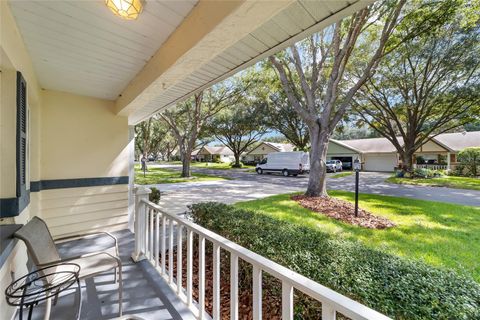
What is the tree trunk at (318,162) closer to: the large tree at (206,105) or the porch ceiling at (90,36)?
the porch ceiling at (90,36)

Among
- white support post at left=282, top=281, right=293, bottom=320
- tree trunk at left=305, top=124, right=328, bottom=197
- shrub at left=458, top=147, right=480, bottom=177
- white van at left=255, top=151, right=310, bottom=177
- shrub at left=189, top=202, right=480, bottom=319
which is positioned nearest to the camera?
white support post at left=282, top=281, right=293, bottom=320

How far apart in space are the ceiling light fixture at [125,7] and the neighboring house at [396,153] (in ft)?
71.4

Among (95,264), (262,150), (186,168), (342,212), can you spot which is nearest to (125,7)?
(95,264)

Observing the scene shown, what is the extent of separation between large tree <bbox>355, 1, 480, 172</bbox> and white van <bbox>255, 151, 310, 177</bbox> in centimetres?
566

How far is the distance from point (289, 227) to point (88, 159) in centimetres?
366

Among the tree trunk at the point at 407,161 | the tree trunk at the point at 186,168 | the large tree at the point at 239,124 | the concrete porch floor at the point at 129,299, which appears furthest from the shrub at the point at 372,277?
the large tree at the point at 239,124

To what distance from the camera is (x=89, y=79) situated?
324cm

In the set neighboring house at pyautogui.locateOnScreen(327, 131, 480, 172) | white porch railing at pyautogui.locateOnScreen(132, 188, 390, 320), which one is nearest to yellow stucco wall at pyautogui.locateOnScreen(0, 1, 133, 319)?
white porch railing at pyautogui.locateOnScreen(132, 188, 390, 320)

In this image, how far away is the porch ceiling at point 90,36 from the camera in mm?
1750

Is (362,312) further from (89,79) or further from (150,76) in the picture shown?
(89,79)

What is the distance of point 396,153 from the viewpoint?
24.1 metres

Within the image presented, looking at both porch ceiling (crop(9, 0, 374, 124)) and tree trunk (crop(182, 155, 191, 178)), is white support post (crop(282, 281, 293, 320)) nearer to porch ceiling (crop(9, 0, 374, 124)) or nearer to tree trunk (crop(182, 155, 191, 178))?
porch ceiling (crop(9, 0, 374, 124))

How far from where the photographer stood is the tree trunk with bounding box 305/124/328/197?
332 inches

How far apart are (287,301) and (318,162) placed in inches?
311
